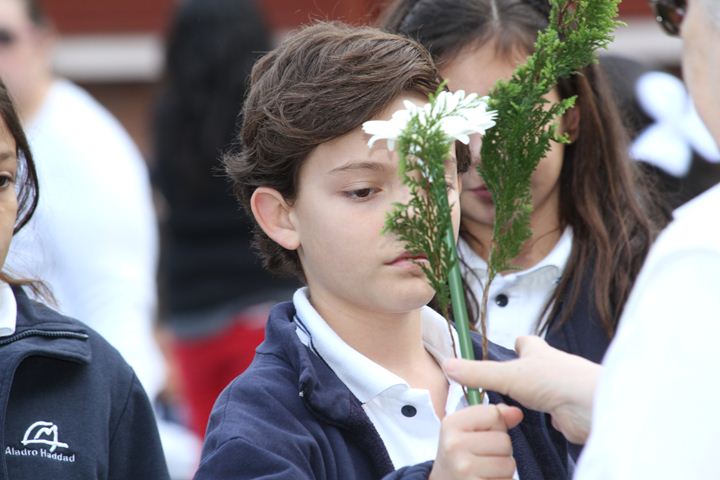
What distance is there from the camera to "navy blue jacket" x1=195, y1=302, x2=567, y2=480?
83.4 inches

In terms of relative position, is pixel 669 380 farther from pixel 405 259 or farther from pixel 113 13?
pixel 113 13

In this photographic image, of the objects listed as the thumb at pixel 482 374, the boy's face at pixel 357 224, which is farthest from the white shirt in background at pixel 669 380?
the boy's face at pixel 357 224

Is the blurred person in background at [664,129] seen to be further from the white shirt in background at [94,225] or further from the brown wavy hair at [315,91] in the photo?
the white shirt in background at [94,225]

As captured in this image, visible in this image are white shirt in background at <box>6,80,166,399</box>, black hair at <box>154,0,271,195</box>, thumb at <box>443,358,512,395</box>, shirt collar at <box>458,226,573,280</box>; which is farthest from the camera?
black hair at <box>154,0,271,195</box>

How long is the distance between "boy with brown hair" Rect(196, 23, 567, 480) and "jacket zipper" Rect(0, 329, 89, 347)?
410mm

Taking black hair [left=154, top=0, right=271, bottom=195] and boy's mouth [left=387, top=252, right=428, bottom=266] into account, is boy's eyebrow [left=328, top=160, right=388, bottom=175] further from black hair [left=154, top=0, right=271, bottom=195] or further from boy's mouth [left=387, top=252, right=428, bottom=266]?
black hair [left=154, top=0, right=271, bottom=195]

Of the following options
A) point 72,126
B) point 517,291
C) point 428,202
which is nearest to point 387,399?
point 428,202

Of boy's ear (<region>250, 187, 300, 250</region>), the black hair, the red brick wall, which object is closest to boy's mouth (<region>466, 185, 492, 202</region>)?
boy's ear (<region>250, 187, 300, 250</region>)

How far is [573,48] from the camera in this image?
2.08 m

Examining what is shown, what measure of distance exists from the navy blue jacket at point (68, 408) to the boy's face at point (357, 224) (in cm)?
48

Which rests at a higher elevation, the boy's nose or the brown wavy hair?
the brown wavy hair

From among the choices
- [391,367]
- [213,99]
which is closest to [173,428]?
[213,99]

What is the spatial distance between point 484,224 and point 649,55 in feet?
26.9

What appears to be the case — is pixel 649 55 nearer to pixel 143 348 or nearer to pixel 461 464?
pixel 143 348
